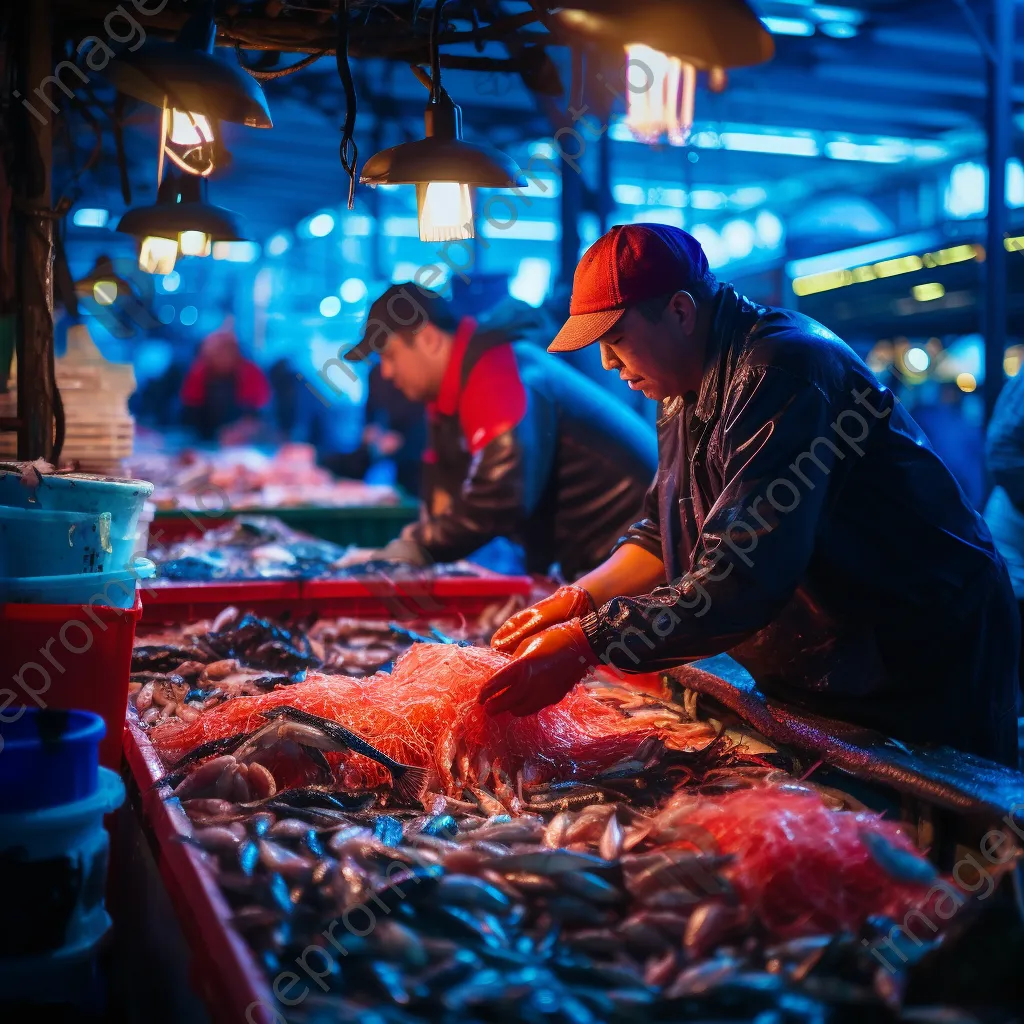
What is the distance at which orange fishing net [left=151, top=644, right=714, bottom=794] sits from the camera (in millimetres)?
2930

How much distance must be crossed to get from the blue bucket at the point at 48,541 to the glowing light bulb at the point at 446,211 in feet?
5.69

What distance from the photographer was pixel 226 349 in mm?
14852

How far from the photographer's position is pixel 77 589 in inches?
117

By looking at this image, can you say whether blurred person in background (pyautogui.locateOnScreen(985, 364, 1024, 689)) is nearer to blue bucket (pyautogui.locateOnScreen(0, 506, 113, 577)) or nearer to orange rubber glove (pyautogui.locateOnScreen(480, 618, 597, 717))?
orange rubber glove (pyautogui.locateOnScreen(480, 618, 597, 717))

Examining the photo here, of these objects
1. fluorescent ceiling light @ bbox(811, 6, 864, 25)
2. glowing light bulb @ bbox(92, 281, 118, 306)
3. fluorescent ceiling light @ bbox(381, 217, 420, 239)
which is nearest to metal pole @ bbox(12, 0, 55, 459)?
glowing light bulb @ bbox(92, 281, 118, 306)

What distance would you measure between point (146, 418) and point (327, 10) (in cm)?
1922

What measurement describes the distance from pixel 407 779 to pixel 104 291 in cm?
772

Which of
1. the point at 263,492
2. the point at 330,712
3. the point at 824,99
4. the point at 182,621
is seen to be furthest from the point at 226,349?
the point at 330,712

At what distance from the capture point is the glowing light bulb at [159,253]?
6156 mm

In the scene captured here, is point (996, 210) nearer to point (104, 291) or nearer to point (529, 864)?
point (529, 864)

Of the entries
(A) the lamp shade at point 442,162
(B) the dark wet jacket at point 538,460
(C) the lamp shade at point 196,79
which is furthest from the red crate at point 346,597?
(C) the lamp shade at point 196,79

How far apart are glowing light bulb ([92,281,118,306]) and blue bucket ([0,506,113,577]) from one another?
20.9 feet

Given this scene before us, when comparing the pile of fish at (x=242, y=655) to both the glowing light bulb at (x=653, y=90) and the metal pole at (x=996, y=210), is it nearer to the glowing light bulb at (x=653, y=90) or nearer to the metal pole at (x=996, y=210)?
the glowing light bulb at (x=653, y=90)

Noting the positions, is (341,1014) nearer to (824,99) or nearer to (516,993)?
(516,993)
